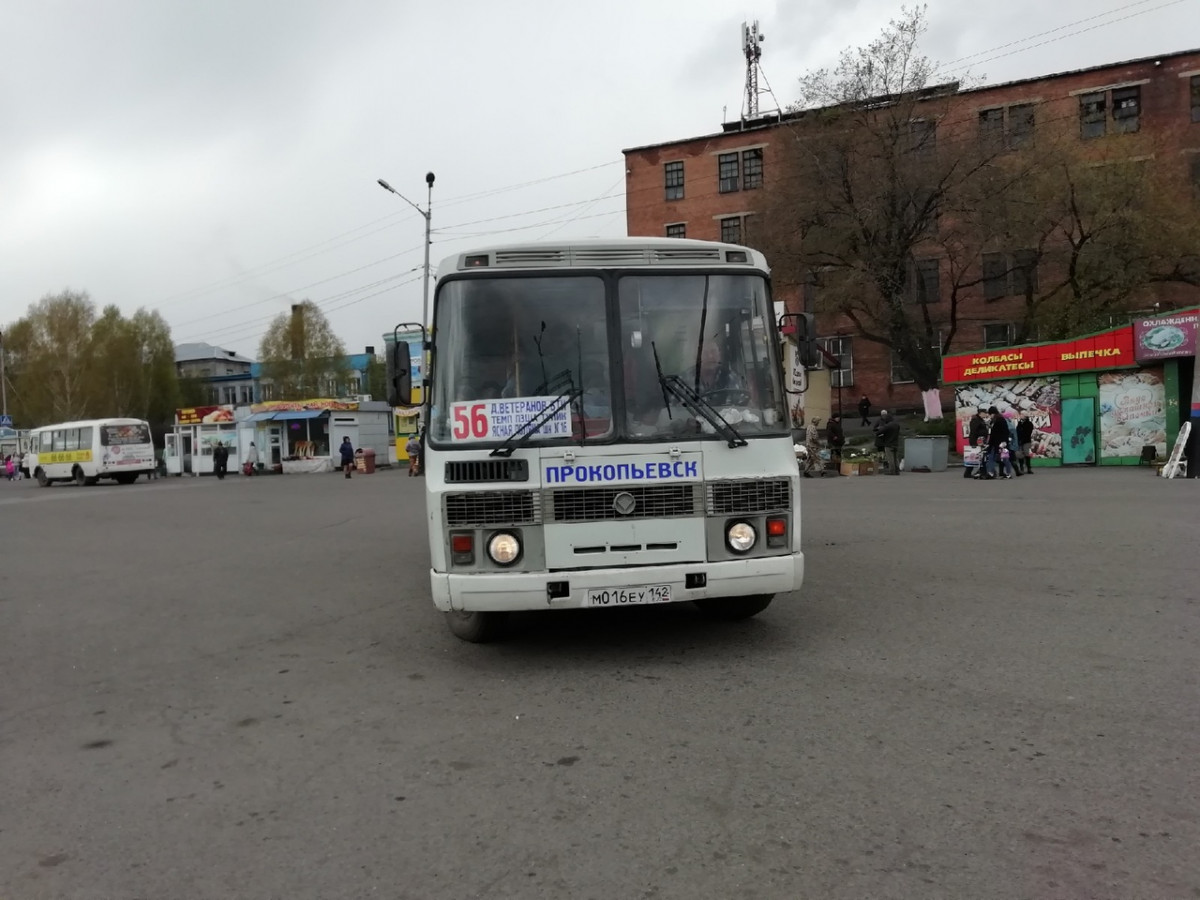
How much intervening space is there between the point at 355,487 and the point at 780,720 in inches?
1001

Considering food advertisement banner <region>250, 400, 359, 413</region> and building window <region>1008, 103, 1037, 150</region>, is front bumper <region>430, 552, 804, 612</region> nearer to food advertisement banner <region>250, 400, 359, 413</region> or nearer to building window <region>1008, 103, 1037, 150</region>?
building window <region>1008, 103, 1037, 150</region>

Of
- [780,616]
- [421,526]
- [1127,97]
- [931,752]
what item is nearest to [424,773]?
[931,752]

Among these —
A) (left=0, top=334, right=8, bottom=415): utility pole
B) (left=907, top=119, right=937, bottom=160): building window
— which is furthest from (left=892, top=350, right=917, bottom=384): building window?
(left=0, top=334, right=8, bottom=415): utility pole

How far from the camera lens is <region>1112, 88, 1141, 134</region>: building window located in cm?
4275

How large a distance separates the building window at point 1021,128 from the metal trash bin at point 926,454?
1416cm

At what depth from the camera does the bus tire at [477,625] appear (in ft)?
21.2

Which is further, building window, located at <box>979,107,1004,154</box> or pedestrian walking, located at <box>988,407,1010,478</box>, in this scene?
building window, located at <box>979,107,1004,154</box>

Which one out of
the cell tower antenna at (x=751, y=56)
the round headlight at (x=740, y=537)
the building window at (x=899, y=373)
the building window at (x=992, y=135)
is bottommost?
the round headlight at (x=740, y=537)

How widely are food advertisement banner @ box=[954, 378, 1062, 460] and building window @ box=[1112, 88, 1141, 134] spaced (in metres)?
24.6

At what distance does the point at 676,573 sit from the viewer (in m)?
5.71

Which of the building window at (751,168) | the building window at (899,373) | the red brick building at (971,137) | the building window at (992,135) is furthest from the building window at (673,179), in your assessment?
the building window at (992,135)

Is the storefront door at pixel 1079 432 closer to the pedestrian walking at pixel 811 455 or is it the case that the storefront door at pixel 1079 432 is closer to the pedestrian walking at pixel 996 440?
the pedestrian walking at pixel 996 440

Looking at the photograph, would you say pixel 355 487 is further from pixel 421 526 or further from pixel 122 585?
pixel 122 585

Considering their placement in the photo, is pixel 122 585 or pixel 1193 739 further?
pixel 122 585
